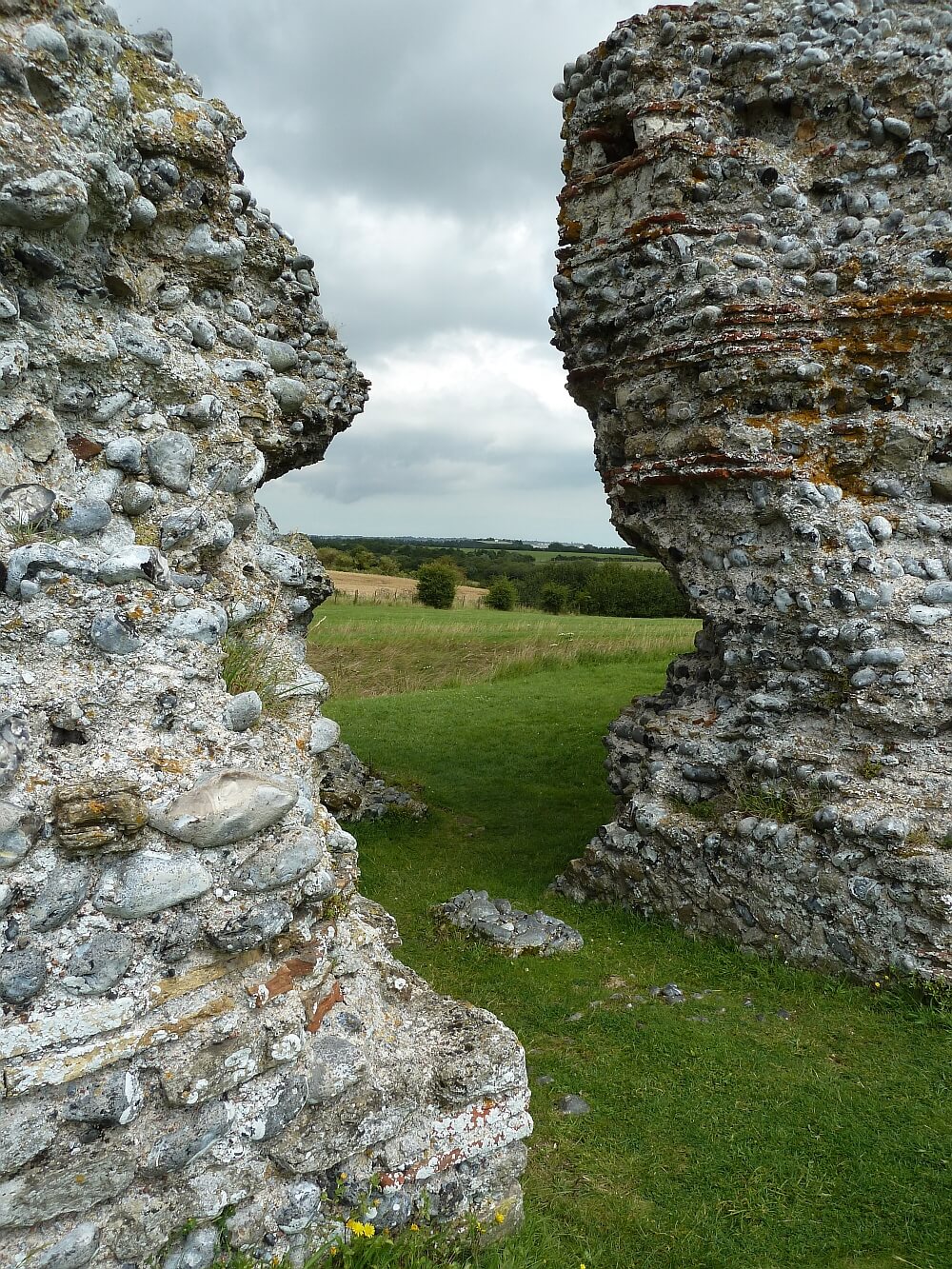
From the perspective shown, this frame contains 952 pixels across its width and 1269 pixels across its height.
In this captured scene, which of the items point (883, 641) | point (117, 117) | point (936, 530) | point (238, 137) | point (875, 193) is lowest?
point (883, 641)

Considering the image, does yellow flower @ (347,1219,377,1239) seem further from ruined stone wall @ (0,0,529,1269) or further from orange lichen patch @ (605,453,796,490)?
orange lichen patch @ (605,453,796,490)

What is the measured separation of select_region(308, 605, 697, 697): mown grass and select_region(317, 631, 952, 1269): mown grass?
13.3m

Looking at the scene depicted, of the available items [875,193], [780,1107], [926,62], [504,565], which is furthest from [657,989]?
[504,565]

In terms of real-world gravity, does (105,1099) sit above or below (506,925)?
above

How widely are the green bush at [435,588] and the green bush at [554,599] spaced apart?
646cm

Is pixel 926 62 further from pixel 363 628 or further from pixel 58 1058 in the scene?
pixel 363 628

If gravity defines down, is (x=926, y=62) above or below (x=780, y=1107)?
above

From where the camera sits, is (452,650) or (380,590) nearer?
(452,650)

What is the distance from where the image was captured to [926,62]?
636 cm

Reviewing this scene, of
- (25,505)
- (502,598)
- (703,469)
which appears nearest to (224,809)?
(25,505)

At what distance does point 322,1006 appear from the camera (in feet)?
9.86

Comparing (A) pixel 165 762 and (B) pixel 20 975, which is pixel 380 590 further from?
(B) pixel 20 975

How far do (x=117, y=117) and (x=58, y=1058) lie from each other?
3910 millimetres

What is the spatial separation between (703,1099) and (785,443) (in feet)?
15.1
